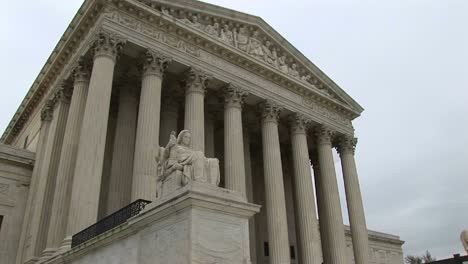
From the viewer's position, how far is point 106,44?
2120 centimetres

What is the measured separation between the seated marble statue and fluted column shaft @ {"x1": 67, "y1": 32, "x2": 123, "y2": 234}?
23.0 feet

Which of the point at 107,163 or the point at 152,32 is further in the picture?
the point at 107,163

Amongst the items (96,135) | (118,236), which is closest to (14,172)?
(96,135)

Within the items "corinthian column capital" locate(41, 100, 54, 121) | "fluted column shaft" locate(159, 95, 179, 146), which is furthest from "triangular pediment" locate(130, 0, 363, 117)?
"corinthian column capital" locate(41, 100, 54, 121)

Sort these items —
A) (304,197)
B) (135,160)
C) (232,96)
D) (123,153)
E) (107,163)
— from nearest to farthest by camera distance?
(135,160)
(123,153)
(107,163)
(232,96)
(304,197)

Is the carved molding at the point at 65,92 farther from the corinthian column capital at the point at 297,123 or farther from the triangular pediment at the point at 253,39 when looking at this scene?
the corinthian column capital at the point at 297,123

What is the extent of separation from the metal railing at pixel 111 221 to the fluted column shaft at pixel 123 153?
641 centimetres

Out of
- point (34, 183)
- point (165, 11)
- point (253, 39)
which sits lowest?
point (34, 183)

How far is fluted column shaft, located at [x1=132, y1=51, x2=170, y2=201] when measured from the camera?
19562 mm

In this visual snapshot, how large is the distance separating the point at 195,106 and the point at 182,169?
12.5 metres

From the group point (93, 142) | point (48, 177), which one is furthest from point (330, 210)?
point (48, 177)

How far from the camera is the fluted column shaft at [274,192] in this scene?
79.3 ft

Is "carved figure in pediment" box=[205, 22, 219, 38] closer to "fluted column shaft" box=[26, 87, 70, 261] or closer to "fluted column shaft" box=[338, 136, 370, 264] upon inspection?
"fluted column shaft" box=[26, 87, 70, 261]

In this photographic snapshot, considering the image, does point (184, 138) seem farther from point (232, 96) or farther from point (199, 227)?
point (232, 96)
